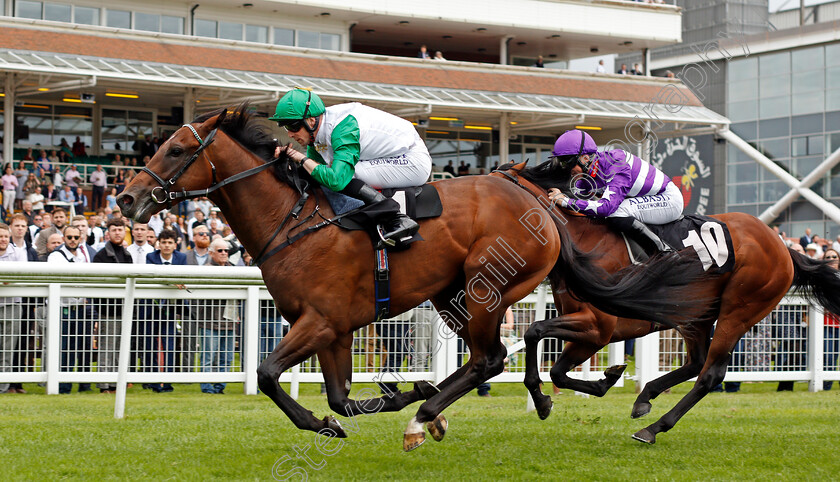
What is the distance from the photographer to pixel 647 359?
27.1ft

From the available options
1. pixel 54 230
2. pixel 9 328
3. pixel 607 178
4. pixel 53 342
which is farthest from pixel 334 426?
pixel 54 230

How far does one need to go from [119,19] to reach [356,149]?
65.5 feet

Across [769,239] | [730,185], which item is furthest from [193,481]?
[730,185]

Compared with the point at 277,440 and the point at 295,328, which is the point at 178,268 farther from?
the point at 295,328

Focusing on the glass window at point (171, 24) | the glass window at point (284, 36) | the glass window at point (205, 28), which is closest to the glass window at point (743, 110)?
the glass window at point (284, 36)

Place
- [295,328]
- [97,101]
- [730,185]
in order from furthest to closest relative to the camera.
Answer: [730,185] < [97,101] < [295,328]

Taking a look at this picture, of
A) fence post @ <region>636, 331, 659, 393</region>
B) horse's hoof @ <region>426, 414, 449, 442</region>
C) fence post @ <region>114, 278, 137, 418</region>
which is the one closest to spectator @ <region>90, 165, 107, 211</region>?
fence post @ <region>114, 278, 137, 418</region>

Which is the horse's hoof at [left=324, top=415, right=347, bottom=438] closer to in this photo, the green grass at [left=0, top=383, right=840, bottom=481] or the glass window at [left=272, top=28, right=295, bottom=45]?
the green grass at [left=0, top=383, right=840, bottom=481]

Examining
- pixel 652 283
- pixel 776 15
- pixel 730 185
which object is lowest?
pixel 652 283

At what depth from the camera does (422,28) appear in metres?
26.7

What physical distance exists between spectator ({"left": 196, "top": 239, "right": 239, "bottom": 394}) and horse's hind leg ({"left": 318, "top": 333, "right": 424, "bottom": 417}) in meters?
2.61

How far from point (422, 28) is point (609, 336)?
21862 mm

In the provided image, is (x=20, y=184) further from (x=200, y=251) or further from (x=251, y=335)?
(x=251, y=335)

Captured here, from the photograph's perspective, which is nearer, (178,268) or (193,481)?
(193,481)
